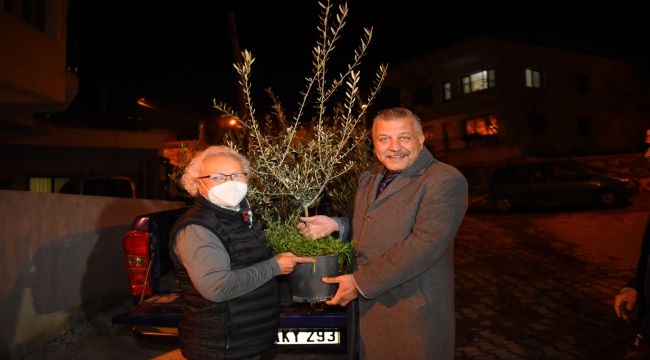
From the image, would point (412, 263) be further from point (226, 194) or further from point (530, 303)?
point (530, 303)

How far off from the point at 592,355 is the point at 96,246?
5322 millimetres

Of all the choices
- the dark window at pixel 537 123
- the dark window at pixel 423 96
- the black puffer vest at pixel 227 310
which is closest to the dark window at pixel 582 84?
the dark window at pixel 537 123

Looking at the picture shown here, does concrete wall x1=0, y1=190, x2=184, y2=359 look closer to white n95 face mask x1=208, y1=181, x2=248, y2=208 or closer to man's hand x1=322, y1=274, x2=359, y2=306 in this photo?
white n95 face mask x1=208, y1=181, x2=248, y2=208

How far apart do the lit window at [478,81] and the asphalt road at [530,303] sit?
16.7 meters

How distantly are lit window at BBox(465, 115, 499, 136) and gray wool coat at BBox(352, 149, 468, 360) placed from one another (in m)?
25.3

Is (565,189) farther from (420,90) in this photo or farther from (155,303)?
(420,90)

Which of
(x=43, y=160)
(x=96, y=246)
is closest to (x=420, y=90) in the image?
(x=43, y=160)

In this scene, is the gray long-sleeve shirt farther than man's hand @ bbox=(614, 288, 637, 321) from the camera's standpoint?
No

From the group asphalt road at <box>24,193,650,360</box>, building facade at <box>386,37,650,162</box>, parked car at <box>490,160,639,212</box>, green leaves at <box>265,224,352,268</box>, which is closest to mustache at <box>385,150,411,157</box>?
green leaves at <box>265,224,352,268</box>

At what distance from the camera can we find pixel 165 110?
19484mm

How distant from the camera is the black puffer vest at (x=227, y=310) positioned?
2.20 meters

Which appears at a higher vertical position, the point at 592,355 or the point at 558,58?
the point at 558,58

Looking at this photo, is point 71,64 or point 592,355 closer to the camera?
point 592,355

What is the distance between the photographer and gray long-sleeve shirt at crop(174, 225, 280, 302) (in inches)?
82.7
